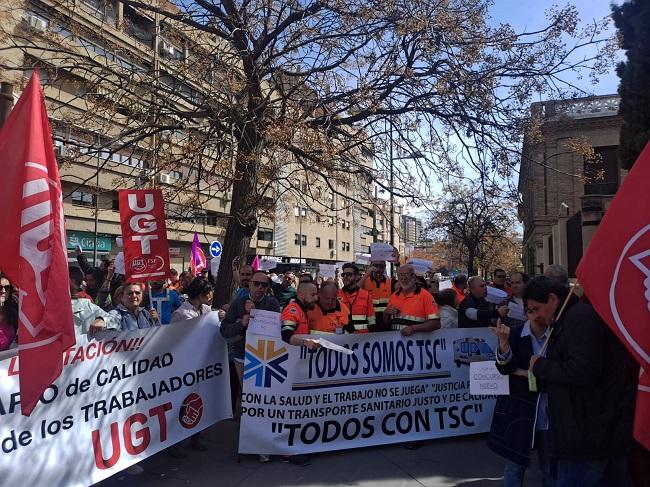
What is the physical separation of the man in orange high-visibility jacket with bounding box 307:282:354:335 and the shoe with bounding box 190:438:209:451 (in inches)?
61.1

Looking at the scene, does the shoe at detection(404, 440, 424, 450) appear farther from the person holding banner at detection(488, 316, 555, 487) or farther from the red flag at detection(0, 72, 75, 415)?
the red flag at detection(0, 72, 75, 415)

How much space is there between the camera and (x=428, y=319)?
5.45 m

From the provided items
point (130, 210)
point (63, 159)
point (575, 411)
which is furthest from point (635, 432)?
point (63, 159)

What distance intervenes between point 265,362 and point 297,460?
0.95 meters

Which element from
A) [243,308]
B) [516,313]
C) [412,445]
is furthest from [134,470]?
[516,313]

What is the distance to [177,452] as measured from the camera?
4.84 metres

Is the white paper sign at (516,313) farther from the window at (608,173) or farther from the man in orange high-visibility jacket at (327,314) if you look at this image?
the window at (608,173)

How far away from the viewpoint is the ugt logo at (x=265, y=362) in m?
4.84

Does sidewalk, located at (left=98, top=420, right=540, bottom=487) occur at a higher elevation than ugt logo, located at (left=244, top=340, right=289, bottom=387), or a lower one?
lower

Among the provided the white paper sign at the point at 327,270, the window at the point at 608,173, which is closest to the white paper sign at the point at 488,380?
the white paper sign at the point at 327,270

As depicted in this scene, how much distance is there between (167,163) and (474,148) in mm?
5717

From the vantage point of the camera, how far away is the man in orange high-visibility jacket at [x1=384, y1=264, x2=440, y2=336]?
5398mm

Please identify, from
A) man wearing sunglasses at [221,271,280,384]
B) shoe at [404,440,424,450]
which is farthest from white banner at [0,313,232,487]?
shoe at [404,440,424,450]

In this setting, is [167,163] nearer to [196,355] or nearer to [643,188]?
[196,355]
